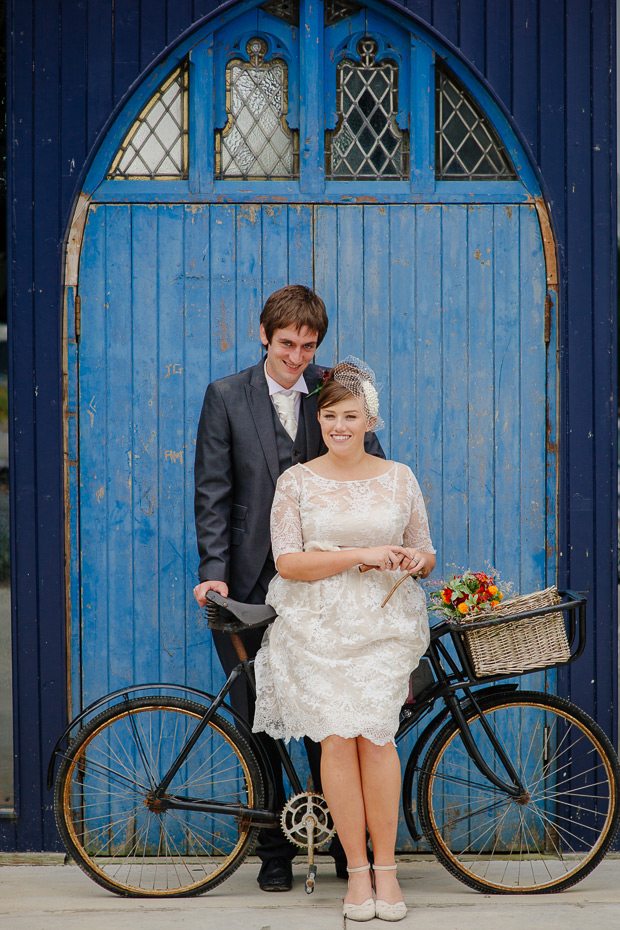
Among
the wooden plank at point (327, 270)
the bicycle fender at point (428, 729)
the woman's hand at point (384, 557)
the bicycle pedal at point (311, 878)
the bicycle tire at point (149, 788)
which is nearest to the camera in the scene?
the woman's hand at point (384, 557)

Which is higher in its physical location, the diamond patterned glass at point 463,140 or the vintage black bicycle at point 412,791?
the diamond patterned glass at point 463,140

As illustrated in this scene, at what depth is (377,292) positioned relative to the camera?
3.91 m

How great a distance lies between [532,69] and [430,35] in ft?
1.52

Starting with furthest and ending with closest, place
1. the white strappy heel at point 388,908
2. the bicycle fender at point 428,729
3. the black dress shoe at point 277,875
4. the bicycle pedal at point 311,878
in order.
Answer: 1. the black dress shoe at point 277,875
2. the bicycle fender at point 428,729
3. the bicycle pedal at point 311,878
4. the white strappy heel at point 388,908

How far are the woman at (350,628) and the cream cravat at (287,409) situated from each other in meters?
0.29

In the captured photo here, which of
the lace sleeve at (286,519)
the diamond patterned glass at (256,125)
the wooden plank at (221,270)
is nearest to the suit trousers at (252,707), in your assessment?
the lace sleeve at (286,519)

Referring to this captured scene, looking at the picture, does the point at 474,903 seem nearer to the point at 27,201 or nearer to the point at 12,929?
the point at 12,929

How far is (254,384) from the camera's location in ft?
11.3

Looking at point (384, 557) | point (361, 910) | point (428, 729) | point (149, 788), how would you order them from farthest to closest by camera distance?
point (149, 788) → point (428, 729) → point (361, 910) → point (384, 557)

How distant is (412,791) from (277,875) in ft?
2.23

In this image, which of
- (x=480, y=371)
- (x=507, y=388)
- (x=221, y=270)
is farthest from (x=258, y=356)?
(x=507, y=388)

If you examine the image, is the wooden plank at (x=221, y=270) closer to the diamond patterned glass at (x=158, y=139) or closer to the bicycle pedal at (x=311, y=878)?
the diamond patterned glass at (x=158, y=139)

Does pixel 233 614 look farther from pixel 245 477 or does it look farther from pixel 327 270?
pixel 327 270

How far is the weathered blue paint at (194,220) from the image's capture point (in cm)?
383
